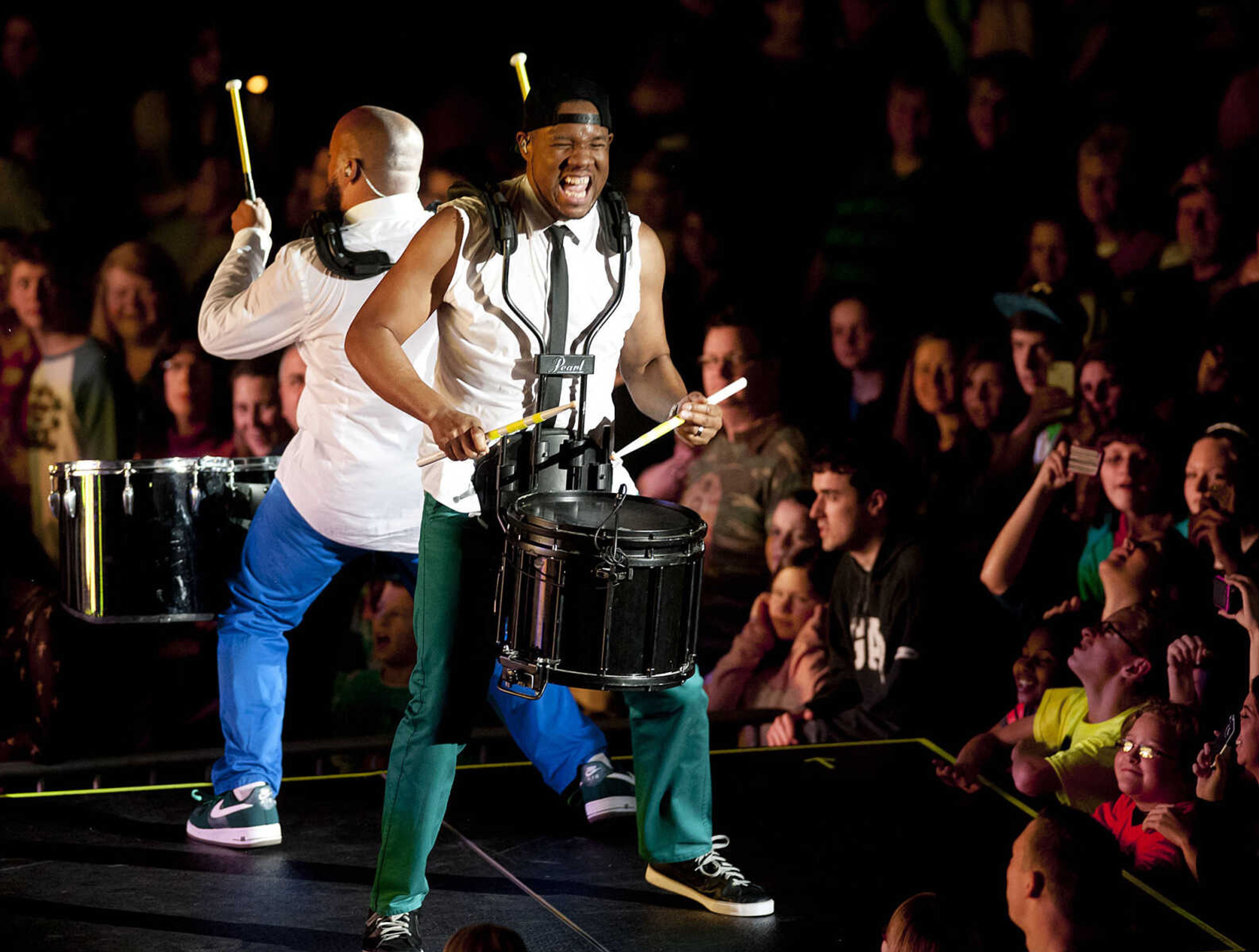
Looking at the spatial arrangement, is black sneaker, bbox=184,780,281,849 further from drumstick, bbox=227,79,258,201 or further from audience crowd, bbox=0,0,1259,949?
drumstick, bbox=227,79,258,201

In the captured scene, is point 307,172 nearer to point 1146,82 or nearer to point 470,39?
point 470,39

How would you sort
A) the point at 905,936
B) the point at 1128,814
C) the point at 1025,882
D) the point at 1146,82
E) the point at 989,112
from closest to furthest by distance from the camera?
1. the point at 905,936
2. the point at 1025,882
3. the point at 1128,814
4. the point at 1146,82
5. the point at 989,112

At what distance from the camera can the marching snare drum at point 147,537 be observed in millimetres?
4297

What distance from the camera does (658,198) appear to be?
543 cm

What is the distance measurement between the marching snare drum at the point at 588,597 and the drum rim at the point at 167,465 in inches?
52.7

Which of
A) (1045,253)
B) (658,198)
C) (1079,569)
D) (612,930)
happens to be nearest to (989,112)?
(1045,253)

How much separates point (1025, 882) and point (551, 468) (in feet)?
4.87

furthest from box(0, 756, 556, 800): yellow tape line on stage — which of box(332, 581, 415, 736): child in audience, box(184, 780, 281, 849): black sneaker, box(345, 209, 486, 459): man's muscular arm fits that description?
box(345, 209, 486, 459): man's muscular arm

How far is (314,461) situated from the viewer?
13.8ft

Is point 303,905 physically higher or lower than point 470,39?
lower

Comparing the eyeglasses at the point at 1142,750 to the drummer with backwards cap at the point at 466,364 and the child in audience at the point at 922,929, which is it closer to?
the child in audience at the point at 922,929

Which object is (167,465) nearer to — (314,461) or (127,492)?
(127,492)

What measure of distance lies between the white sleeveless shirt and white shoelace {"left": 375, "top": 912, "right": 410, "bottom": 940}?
90 centimetres

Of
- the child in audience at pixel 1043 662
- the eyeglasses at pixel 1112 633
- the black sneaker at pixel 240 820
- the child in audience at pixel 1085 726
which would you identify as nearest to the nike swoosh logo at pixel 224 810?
the black sneaker at pixel 240 820
